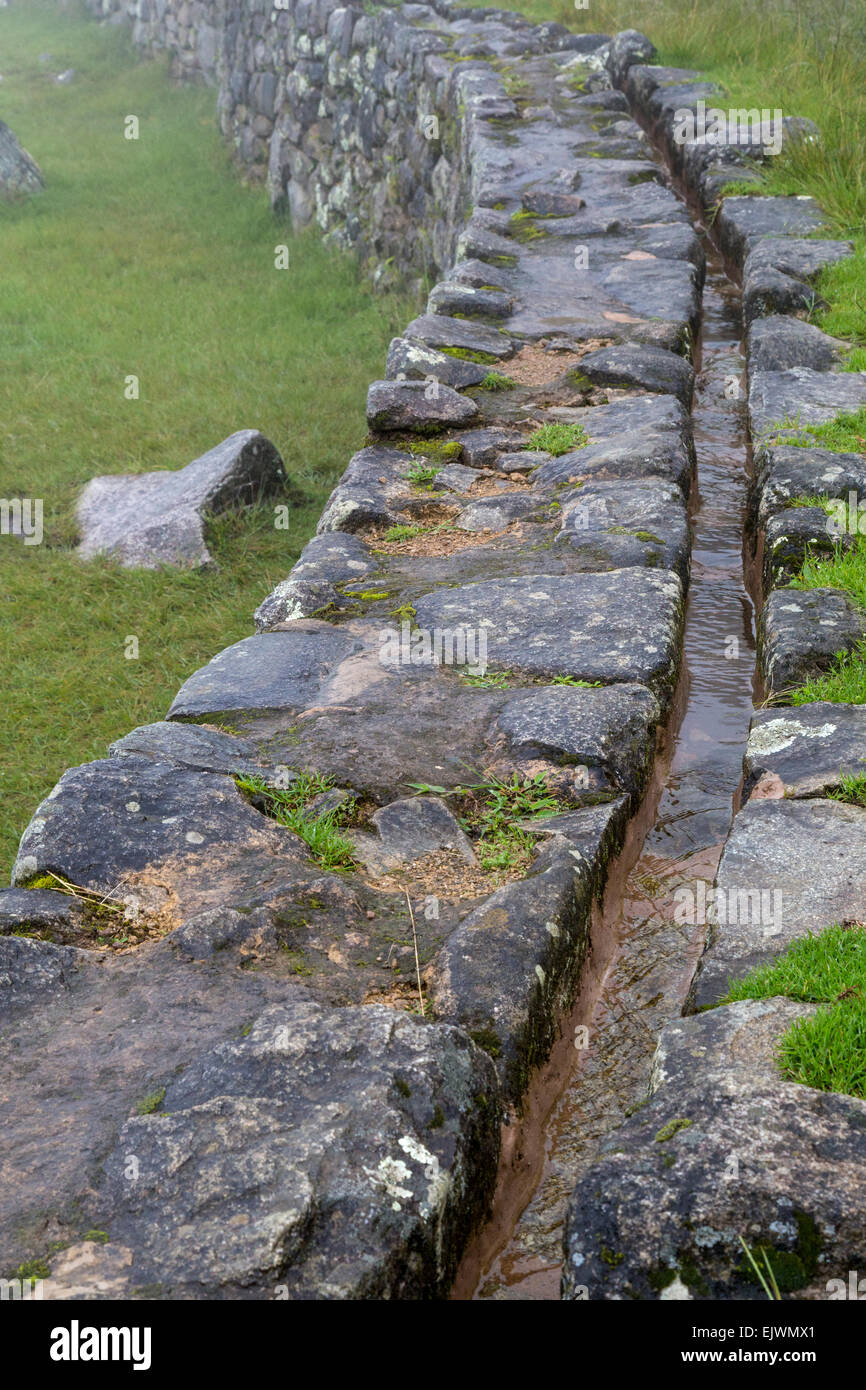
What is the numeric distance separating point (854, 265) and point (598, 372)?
1331mm

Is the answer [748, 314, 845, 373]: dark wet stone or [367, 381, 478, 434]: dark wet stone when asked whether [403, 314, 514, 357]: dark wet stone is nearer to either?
[367, 381, 478, 434]: dark wet stone

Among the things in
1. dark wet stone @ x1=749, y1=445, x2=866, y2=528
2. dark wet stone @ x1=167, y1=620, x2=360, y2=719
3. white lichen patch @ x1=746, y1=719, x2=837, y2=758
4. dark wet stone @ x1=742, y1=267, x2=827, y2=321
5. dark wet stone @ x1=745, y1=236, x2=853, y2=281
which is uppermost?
dark wet stone @ x1=745, y1=236, x2=853, y2=281

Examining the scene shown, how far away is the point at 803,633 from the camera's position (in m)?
2.69

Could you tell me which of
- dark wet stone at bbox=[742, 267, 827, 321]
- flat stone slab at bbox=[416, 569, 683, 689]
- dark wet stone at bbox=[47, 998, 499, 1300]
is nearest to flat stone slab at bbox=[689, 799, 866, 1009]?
dark wet stone at bbox=[47, 998, 499, 1300]

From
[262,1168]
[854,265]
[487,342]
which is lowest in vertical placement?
[262,1168]

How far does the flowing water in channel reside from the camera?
167 centimetres

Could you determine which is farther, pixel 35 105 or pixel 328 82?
pixel 35 105

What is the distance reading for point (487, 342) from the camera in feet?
15.1

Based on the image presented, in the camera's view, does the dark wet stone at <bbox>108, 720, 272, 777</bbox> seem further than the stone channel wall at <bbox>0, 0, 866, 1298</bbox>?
Yes

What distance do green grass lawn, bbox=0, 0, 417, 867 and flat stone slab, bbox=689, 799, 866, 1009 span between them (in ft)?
7.33

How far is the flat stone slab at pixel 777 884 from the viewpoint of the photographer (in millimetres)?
1829

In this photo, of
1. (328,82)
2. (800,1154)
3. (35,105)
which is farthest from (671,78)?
(35,105)
